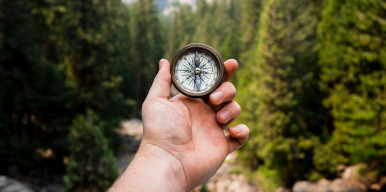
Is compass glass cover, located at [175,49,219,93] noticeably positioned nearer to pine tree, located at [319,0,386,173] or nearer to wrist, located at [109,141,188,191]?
wrist, located at [109,141,188,191]

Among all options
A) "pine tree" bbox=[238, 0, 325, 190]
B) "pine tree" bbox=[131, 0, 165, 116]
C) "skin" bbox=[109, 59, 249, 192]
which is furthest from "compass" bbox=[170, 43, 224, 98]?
"pine tree" bbox=[131, 0, 165, 116]

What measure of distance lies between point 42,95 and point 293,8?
17946mm

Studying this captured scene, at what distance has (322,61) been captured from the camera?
20562mm

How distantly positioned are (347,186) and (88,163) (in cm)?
1390

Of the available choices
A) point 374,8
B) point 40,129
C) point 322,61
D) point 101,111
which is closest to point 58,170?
point 40,129

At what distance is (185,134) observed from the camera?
3139mm

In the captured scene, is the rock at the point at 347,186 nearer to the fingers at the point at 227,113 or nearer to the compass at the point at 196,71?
the fingers at the point at 227,113

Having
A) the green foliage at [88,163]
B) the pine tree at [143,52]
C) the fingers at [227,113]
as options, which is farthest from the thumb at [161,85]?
the pine tree at [143,52]

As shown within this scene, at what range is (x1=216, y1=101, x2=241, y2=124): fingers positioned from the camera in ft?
10.6

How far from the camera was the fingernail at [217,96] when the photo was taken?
3164mm

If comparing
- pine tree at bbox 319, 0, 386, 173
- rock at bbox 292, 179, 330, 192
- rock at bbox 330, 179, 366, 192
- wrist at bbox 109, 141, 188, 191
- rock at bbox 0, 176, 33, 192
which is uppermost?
pine tree at bbox 319, 0, 386, 173

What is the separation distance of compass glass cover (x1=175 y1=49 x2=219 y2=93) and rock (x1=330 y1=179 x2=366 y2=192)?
15.3 meters

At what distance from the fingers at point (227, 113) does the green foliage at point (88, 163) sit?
→ 23.6ft

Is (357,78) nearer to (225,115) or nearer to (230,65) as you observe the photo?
(230,65)
